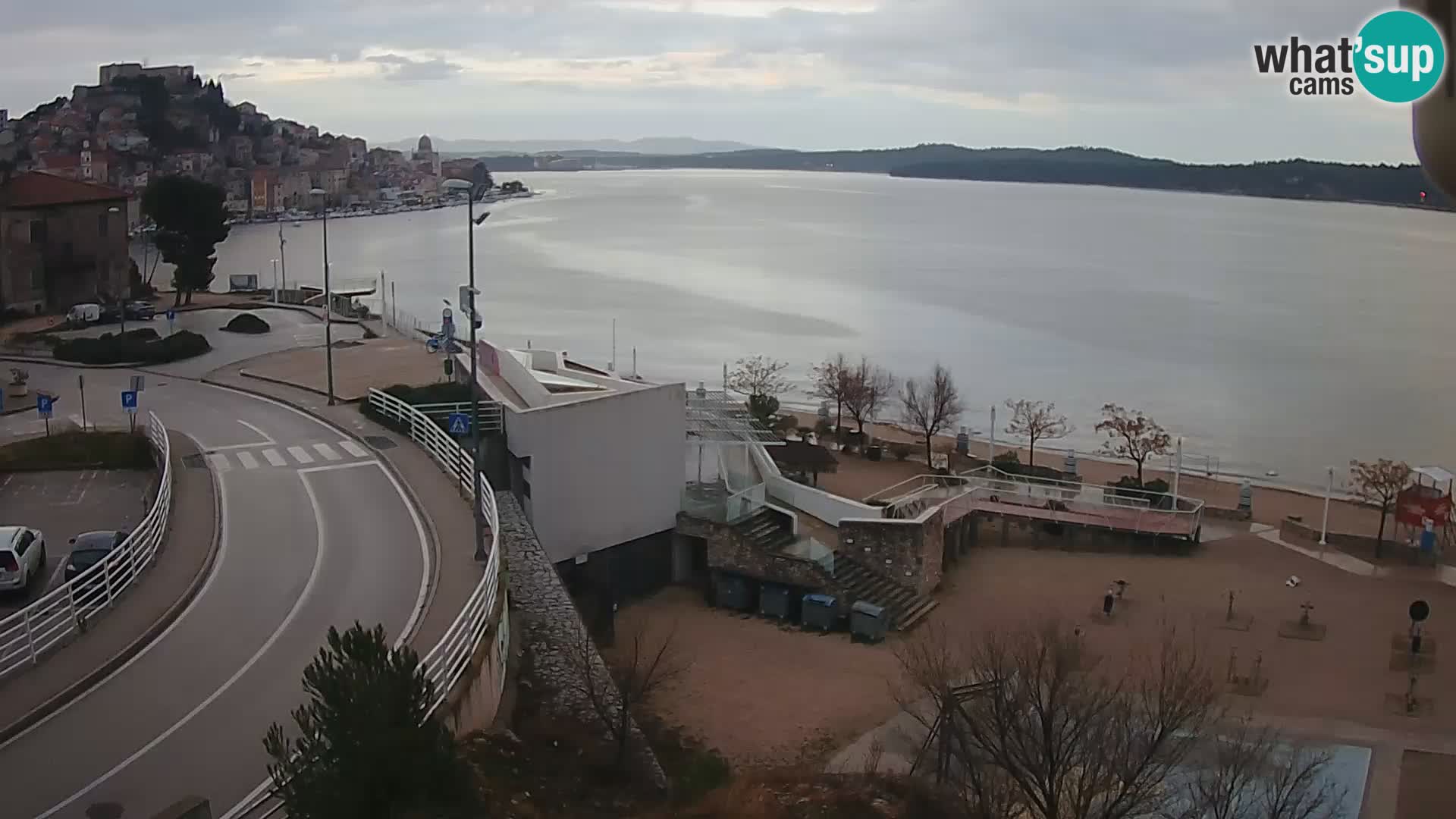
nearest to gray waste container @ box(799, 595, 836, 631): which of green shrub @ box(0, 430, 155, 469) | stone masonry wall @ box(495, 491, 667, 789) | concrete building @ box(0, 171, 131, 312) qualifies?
stone masonry wall @ box(495, 491, 667, 789)

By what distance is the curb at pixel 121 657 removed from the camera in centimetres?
1020

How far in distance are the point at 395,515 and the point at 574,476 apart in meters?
4.59

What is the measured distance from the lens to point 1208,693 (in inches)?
500

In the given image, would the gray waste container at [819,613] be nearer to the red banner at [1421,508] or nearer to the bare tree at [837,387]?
the red banner at [1421,508]

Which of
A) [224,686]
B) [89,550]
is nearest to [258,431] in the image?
[89,550]

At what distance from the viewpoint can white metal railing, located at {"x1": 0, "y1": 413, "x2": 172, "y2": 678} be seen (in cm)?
1131

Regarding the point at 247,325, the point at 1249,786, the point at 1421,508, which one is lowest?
the point at 1421,508

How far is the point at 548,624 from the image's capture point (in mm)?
15125

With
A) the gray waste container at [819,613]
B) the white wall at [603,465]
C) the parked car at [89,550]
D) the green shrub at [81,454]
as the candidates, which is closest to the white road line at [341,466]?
the white wall at [603,465]

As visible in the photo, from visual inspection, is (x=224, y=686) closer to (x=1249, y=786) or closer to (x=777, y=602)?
(x=1249, y=786)

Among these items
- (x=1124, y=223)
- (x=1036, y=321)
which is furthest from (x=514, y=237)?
(x=1124, y=223)

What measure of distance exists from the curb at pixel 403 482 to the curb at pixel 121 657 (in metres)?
0.29

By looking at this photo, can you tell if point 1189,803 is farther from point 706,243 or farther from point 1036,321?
point 706,243

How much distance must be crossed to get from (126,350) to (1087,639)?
26218 millimetres
